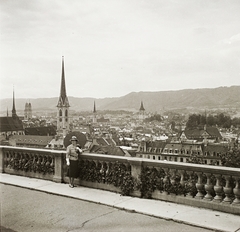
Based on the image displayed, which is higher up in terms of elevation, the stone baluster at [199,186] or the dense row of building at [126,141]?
the stone baluster at [199,186]

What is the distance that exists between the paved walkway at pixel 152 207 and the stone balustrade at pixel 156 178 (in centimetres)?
19

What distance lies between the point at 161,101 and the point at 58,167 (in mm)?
171394

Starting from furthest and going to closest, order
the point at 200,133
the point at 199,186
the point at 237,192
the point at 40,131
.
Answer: the point at 40,131 → the point at 200,133 → the point at 199,186 → the point at 237,192

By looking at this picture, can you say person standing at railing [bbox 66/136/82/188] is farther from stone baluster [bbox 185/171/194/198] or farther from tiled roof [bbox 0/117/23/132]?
tiled roof [bbox 0/117/23/132]

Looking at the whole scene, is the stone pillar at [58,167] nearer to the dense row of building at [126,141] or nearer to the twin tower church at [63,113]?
the dense row of building at [126,141]

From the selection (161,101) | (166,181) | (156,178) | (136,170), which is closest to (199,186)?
(166,181)

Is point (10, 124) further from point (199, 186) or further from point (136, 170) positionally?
point (199, 186)

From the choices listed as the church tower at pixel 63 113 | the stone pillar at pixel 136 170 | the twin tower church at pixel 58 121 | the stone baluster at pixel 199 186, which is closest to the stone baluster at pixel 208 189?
the stone baluster at pixel 199 186

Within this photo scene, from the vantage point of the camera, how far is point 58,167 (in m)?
9.15

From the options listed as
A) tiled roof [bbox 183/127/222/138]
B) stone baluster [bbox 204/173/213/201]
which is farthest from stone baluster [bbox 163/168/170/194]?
tiled roof [bbox 183/127/222/138]

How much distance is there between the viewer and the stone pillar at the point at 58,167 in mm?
9078

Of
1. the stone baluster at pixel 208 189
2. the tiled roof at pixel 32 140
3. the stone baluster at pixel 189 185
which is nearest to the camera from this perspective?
the stone baluster at pixel 208 189

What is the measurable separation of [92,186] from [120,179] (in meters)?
1.02

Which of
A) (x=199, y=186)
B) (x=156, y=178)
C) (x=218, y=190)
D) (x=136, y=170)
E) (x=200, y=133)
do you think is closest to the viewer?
(x=218, y=190)
